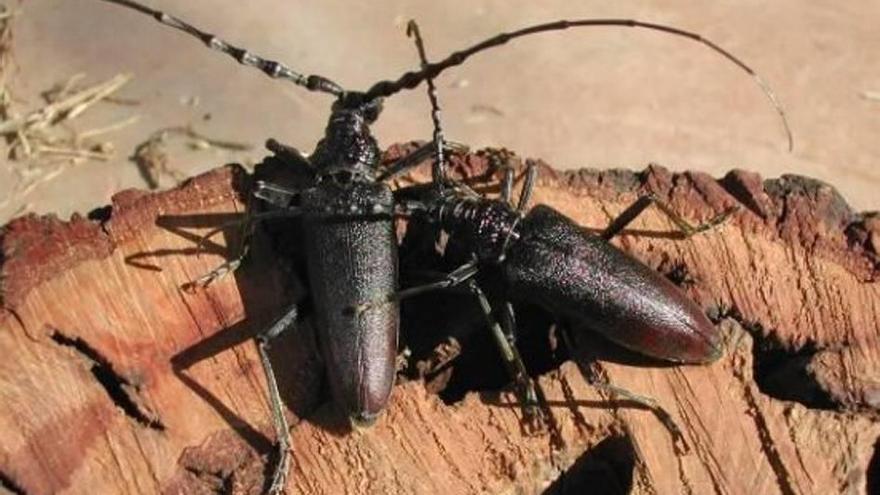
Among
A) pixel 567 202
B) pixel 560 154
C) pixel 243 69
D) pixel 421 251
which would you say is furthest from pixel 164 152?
pixel 567 202

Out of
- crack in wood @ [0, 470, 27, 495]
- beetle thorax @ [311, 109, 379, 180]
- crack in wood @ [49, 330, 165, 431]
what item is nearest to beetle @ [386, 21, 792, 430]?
beetle thorax @ [311, 109, 379, 180]

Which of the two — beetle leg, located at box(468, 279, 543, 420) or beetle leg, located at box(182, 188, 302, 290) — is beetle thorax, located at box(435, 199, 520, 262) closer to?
beetle leg, located at box(468, 279, 543, 420)

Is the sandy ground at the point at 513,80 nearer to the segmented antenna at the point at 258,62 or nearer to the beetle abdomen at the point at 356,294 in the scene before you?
the segmented antenna at the point at 258,62

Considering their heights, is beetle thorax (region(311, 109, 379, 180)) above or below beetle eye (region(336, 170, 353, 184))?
above

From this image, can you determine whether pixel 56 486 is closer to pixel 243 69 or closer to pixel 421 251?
pixel 421 251

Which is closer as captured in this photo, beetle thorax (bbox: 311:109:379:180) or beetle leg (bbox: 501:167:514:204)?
beetle leg (bbox: 501:167:514:204)

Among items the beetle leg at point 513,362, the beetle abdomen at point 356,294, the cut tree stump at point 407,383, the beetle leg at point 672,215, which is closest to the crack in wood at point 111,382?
the cut tree stump at point 407,383
